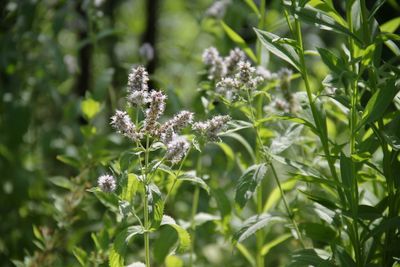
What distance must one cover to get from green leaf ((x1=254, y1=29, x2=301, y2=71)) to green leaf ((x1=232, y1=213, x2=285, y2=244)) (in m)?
0.42

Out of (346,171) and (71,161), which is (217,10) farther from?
(346,171)

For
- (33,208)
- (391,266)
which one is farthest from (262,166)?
(33,208)

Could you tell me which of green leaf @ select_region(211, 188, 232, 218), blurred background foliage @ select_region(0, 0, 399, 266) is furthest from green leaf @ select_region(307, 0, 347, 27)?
green leaf @ select_region(211, 188, 232, 218)

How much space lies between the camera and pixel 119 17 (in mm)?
4656

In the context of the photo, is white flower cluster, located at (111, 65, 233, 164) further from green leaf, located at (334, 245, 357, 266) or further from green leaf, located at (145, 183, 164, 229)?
green leaf, located at (334, 245, 357, 266)

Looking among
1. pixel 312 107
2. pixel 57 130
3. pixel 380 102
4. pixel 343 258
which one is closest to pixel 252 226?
pixel 343 258

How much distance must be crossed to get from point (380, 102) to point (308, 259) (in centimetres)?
44

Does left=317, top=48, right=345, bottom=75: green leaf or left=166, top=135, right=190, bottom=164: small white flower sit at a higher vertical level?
left=317, top=48, right=345, bottom=75: green leaf

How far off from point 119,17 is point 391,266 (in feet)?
11.4

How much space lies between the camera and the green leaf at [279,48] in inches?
58.4

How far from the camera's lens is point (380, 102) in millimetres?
1389

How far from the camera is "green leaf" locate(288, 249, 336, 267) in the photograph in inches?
58.6

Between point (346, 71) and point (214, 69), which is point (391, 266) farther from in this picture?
point (214, 69)

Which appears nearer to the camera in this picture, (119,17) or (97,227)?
(97,227)
